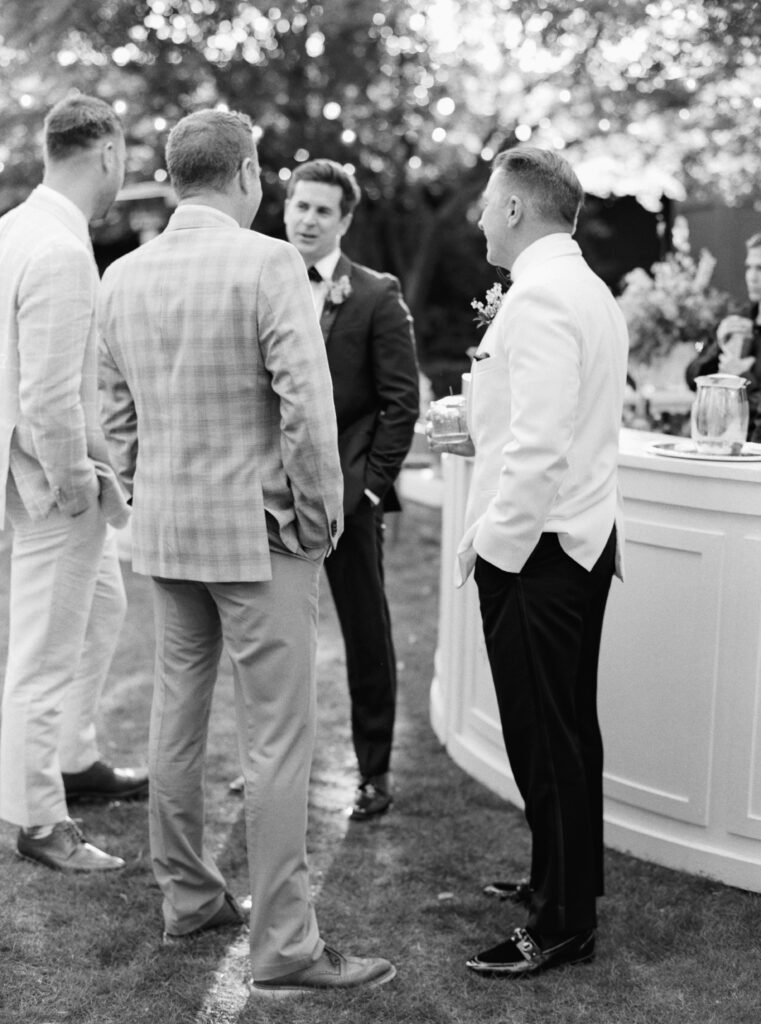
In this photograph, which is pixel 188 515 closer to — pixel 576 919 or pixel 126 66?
pixel 576 919

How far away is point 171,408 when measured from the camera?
2.73m

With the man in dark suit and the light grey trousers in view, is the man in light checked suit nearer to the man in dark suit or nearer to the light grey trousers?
the light grey trousers

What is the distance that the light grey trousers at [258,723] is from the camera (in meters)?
2.79

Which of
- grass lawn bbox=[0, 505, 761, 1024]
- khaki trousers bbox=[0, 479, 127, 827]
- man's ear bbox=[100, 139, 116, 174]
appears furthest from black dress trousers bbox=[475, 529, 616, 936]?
man's ear bbox=[100, 139, 116, 174]

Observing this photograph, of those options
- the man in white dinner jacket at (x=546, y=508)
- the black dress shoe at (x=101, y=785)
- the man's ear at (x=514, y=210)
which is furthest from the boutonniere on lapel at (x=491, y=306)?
the black dress shoe at (x=101, y=785)

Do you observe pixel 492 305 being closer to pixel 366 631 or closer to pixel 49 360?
pixel 49 360

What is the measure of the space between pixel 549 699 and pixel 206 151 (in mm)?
1576

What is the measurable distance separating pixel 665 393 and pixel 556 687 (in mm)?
3429

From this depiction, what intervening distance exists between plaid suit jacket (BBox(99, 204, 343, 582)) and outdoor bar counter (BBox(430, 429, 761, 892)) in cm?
117

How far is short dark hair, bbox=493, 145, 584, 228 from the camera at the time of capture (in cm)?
283

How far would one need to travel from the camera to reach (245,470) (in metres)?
2.72

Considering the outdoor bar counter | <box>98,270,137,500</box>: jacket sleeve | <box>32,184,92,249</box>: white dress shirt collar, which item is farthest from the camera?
<box>32,184,92,249</box>: white dress shirt collar

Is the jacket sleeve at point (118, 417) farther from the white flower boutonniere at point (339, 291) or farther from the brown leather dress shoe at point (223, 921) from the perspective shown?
the brown leather dress shoe at point (223, 921)

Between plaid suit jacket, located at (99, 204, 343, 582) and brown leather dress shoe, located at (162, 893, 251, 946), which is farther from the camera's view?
brown leather dress shoe, located at (162, 893, 251, 946)
